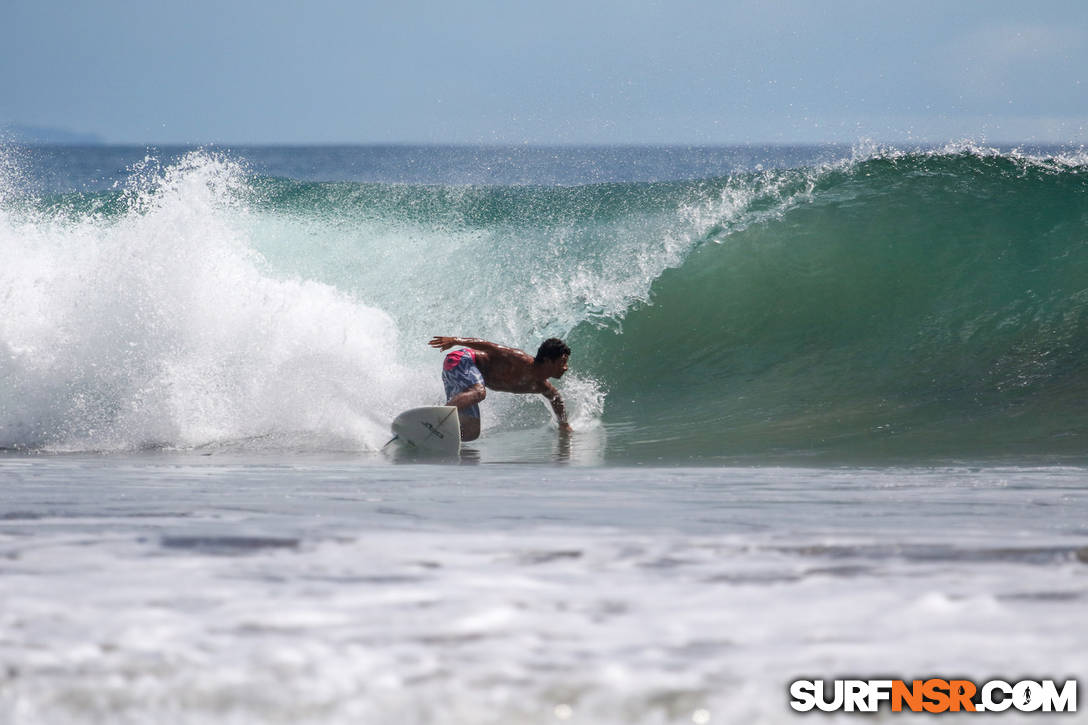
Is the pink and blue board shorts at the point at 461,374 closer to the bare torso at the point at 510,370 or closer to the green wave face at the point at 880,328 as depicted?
the bare torso at the point at 510,370

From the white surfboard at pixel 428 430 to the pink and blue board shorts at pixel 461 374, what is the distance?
2.08 feet

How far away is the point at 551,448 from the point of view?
6258 mm

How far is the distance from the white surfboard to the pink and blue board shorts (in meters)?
0.63

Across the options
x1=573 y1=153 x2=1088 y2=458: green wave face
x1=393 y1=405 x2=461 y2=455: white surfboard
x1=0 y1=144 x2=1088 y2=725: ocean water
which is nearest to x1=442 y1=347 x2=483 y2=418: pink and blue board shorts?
x1=0 y1=144 x2=1088 y2=725: ocean water

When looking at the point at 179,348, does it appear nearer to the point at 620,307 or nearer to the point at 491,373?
the point at 491,373

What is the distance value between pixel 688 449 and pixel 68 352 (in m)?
4.13

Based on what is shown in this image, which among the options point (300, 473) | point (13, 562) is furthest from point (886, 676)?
point (300, 473)

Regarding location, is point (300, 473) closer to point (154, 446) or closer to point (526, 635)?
point (154, 446)

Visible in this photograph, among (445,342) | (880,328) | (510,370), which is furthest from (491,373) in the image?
(880,328)

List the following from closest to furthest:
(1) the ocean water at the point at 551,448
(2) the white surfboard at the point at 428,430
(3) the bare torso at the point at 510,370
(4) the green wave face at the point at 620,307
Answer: (1) the ocean water at the point at 551,448, (2) the white surfboard at the point at 428,430, (4) the green wave face at the point at 620,307, (3) the bare torso at the point at 510,370

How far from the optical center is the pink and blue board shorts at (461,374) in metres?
6.76

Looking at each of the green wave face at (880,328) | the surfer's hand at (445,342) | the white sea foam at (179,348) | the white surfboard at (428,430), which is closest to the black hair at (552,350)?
the surfer's hand at (445,342)

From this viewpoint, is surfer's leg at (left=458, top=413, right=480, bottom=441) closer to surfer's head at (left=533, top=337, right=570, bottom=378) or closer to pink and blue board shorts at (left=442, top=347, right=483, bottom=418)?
pink and blue board shorts at (left=442, top=347, right=483, bottom=418)

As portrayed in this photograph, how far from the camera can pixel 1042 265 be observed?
9.21 m
